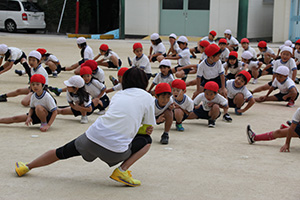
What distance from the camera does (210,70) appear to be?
8.27 m

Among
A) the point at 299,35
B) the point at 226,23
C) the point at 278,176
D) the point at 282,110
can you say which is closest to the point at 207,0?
the point at 226,23

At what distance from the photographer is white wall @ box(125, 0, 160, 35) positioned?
22520mm

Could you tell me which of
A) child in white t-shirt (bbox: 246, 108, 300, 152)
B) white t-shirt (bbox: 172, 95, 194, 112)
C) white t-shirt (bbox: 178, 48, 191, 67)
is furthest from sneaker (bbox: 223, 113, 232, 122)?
white t-shirt (bbox: 178, 48, 191, 67)

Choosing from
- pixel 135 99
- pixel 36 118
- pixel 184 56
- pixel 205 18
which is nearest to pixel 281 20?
pixel 205 18

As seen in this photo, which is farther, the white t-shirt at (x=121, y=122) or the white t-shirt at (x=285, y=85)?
the white t-shirt at (x=285, y=85)

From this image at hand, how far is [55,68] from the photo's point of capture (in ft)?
35.8

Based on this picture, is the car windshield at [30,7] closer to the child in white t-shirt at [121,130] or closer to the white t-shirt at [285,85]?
the white t-shirt at [285,85]

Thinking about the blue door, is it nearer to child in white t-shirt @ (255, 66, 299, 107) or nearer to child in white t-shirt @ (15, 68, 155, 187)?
child in white t-shirt @ (255, 66, 299, 107)

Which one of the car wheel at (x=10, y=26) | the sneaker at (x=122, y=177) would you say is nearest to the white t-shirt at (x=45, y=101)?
the sneaker at (x=122, y=177)

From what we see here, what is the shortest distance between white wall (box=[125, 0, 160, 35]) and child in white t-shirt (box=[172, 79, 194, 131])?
16.3 meters

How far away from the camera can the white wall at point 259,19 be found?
2197 cm

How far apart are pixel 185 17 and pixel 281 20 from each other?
14.7ft

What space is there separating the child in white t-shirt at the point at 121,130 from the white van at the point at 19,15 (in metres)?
20.7

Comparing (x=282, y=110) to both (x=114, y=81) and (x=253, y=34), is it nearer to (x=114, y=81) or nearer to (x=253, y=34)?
(x=114, y=81)
